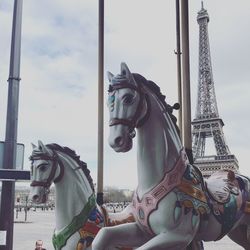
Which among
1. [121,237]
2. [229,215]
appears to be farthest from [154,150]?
[229,215]

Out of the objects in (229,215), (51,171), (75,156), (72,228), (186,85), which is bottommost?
(72,228)

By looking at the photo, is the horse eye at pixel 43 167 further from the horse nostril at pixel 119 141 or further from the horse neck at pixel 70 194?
the horse nostril at pixel 119 141

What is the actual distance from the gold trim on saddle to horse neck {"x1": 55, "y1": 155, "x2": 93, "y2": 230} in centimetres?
155

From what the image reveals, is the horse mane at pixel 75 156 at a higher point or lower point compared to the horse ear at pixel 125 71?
lower

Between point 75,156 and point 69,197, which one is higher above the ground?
point 75,156

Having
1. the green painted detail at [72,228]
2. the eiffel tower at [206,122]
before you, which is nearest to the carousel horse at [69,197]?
the green painted detail at [72,228]

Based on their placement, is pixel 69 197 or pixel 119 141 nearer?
pixel 119 141

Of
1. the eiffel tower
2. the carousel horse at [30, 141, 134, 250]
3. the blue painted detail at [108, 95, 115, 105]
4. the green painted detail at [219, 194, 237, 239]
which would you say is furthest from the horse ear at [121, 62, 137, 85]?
the eiffel tower

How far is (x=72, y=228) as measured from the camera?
3293 millimetres

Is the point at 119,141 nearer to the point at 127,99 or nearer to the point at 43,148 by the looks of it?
the point at 127,99

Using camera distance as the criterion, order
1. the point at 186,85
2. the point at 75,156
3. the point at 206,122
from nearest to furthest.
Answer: the point at 186,85 < the point at 75,156 < the point at 206,122

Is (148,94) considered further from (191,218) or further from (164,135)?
(191,218)

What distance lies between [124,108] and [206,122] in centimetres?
3656

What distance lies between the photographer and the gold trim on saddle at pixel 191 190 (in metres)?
1.99
